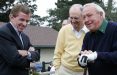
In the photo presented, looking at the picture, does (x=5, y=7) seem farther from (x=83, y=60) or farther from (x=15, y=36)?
(x=83, y=60)

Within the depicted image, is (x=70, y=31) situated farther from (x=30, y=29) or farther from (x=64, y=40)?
(x=30, y=29)

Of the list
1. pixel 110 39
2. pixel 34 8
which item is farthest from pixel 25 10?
pixel 34 8

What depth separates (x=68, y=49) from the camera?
564cm

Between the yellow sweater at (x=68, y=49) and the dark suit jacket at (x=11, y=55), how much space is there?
102 centimetres

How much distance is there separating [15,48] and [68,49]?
1.23 m

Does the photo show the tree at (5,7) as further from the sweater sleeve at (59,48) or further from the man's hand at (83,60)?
the man's hand at (83,60)

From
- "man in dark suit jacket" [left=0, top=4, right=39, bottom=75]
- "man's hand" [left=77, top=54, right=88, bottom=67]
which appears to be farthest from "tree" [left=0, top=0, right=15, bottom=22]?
"man's hand" [left=77, top=54, right=88, bottom=67]

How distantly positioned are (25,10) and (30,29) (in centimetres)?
3008

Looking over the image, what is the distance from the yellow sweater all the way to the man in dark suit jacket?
2.87 feet

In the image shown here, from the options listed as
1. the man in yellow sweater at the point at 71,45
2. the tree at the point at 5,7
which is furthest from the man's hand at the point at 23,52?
the tree at the point at 5,7

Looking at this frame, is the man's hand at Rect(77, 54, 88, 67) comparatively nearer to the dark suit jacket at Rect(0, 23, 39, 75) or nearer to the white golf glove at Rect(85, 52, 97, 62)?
the white golf glove at Rect(85, 52, 97, 62)

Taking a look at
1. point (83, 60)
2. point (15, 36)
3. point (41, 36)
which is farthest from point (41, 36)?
point (83, 60)

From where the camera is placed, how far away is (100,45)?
439cm

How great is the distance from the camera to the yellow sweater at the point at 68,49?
556cm
